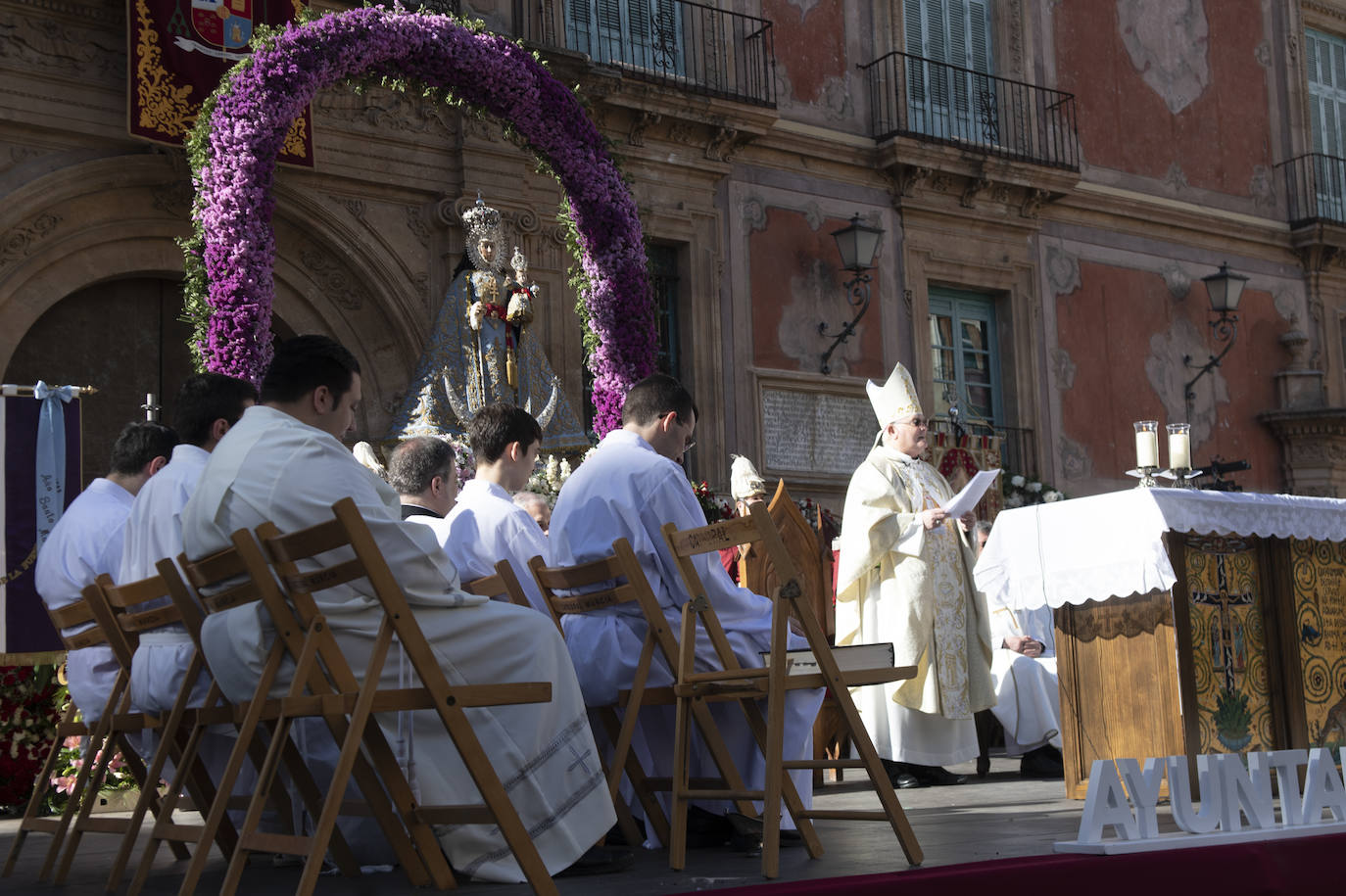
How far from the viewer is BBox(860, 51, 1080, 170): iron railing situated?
15.2m

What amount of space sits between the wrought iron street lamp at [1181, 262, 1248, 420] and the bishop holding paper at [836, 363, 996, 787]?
10.2 metres

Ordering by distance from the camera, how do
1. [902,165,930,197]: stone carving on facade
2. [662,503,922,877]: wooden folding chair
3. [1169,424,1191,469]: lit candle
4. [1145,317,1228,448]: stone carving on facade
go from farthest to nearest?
1. [1145,317,1228,448]: stone carving on facade
2. [902,165,930,197]: stone carving on facade
3. [1169,424,1191,469]: lit candle
4. [662,503,922,877]: wooden folding chair

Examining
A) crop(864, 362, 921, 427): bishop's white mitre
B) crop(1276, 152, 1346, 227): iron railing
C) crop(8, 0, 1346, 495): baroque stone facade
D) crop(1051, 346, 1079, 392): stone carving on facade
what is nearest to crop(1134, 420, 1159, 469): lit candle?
crop(864, 362, 921, 427): bishop's white mitre

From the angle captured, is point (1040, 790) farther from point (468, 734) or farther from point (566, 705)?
point (468, 734)

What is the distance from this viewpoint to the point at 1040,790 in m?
6.94

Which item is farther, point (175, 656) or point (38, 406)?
point (38, 406)

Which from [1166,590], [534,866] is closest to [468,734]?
[534,866]

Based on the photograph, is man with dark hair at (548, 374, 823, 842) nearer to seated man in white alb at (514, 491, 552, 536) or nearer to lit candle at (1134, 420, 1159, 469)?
seated man in white alb at (514, 491, 552, 536)

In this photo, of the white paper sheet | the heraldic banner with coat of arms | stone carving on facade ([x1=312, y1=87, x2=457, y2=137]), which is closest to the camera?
the white paper sheet

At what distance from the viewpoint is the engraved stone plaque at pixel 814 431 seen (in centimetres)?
1395

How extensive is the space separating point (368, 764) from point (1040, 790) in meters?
3.93

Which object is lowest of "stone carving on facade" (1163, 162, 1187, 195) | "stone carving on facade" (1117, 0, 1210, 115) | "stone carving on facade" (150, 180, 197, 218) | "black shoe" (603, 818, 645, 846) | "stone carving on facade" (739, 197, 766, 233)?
"black shoe" (603, 818, 645, 846)

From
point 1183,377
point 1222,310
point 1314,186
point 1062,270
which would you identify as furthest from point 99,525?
point 1314,186

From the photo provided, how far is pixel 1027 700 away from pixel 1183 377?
32.1 ft
